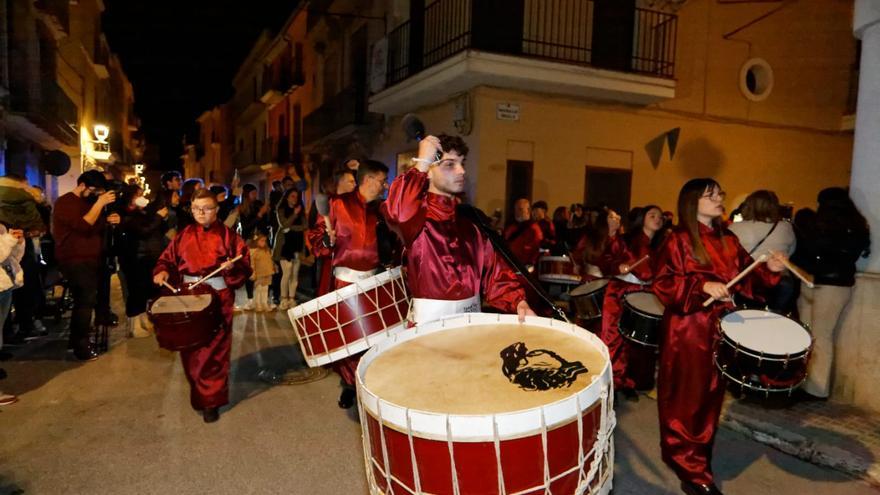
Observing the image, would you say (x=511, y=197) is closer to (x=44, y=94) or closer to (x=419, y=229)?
(x=419, y=229)

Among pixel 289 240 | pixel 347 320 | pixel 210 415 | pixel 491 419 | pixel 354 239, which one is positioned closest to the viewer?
pixel 491 419

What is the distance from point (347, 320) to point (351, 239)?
944 millimetres

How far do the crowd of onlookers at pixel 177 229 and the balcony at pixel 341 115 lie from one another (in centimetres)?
645

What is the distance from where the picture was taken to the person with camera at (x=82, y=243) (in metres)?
6.11

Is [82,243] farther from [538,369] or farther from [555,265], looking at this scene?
[555,265]

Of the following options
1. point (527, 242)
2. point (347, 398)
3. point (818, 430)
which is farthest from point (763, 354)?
point (527, 242)

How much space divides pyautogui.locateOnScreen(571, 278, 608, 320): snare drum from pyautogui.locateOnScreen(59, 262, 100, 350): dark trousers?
16.4 feet

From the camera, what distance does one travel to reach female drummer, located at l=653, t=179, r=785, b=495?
3.37 m

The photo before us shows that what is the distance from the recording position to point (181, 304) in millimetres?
4328

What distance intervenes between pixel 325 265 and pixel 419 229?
2253mm

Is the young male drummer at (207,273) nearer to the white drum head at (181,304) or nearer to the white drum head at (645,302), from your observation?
the white drum head at (181,304)

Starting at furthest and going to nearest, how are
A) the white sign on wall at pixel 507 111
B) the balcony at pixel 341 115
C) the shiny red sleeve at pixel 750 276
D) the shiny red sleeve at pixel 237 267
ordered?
1. the balcony at pixel 341 115
2. the white sign on wall at pixel 507 111
3. the shiny red sleeve at pixel 237 267
4. the shiny red sleeve at pixel 750 276

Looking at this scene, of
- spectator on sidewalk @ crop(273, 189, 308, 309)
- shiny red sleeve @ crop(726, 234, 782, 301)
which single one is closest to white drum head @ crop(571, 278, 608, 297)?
shiny red sleeve @ crop(726, 234, 782, 301)

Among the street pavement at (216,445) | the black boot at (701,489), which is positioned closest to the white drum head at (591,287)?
the street pavement at (216,445)
